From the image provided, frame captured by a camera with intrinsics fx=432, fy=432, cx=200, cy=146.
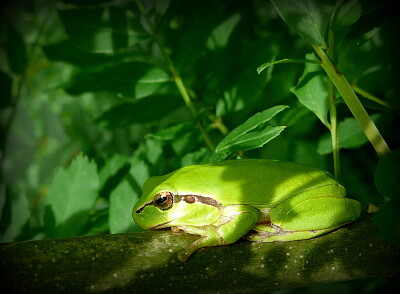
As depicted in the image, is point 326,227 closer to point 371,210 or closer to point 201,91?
point 371,210

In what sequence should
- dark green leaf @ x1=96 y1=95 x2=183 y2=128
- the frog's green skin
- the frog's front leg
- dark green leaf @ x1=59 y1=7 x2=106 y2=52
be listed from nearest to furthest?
the frog's front leg < the frog's green skin < dark green leaf @ x1=59 y1=7 x2=106 y2=52 < dark green leaf @ x1=96 y1=95 x2=183 y2=128

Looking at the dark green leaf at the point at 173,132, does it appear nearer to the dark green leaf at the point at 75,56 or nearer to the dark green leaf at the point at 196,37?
the dark green leaf at the point at 196,37

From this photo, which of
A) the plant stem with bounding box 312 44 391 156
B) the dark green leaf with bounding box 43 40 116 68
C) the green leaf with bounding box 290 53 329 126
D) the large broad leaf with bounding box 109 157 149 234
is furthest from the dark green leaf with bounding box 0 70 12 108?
the plant stem with bounding box 312 44 391 156

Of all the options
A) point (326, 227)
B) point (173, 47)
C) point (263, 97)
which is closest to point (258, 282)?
point (326, 227)

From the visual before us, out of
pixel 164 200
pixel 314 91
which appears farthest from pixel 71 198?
pixel 314 91

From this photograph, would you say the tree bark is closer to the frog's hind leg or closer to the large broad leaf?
the frog's hind leg

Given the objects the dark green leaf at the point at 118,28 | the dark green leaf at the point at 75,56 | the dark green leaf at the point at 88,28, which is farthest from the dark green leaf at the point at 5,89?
the dark green leaf at the point at 118,28
